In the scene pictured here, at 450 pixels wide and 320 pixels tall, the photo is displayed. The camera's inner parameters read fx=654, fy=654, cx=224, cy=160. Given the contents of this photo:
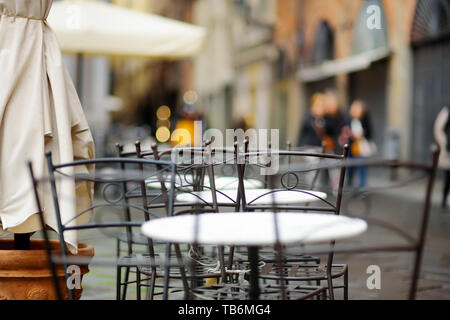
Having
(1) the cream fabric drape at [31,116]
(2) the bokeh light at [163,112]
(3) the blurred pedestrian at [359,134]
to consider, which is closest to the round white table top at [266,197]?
(1) the cream fabric drape at [31,116]

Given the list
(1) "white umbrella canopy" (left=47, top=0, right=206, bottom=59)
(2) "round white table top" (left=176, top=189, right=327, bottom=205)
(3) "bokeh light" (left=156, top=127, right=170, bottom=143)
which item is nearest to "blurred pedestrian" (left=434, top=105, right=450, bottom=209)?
(1) "white umbrella canopy" (left=47, top=0, right=206, bottom=59)

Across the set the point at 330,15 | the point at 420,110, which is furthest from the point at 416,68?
the point at 330,15

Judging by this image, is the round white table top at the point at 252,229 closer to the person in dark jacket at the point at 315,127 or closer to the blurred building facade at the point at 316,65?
the blurred building facade at the point at 316,65

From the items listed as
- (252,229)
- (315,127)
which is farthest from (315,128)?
(252,229)

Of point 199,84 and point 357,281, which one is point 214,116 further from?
point 357,281

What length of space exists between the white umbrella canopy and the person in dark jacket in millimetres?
2958

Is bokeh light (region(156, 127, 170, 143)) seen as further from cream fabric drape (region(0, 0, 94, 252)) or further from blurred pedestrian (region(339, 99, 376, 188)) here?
cream fabric drape (region(0, 0, 94, 252))

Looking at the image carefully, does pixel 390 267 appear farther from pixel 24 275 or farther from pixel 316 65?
pixel 316 65

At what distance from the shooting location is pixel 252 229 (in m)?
1.87

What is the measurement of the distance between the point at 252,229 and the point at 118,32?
6084 mm

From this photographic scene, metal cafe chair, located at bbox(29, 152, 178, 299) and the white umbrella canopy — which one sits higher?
the white umbrella canopy

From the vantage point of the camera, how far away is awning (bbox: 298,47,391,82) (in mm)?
14328

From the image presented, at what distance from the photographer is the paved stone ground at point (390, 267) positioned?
12.9 ft
